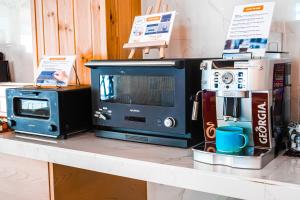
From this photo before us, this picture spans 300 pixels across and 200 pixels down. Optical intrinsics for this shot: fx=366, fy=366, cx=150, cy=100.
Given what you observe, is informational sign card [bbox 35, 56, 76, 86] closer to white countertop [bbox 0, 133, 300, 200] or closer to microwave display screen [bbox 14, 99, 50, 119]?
microwave display screen [bbox 14, 99, 50, 119]

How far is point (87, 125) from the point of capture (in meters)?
1.74

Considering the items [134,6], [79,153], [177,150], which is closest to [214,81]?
[177,150]

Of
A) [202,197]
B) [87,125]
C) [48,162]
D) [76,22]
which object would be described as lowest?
[202,197]

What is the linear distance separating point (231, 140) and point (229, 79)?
19cm

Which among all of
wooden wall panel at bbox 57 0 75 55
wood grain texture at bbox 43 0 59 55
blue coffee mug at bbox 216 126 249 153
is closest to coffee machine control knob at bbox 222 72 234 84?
blue coffee mug at bbox 216 126 249 153

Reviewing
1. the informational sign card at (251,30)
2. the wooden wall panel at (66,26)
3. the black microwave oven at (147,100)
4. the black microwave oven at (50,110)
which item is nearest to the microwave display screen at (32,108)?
the black microwave oven at (50,110)

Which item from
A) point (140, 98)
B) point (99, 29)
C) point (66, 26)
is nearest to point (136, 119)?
point (140, 98)

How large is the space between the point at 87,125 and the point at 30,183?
14.2 inches

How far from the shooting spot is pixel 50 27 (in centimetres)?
194

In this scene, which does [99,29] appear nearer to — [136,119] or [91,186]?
[136,119]

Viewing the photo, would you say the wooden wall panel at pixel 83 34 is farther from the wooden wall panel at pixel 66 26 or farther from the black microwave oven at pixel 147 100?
the black microwave oven at pixel 147 100

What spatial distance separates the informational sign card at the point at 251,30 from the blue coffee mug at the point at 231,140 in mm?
302

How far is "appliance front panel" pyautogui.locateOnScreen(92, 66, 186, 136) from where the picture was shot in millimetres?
1359

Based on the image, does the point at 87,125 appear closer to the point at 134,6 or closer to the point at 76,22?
the point at 76,22
